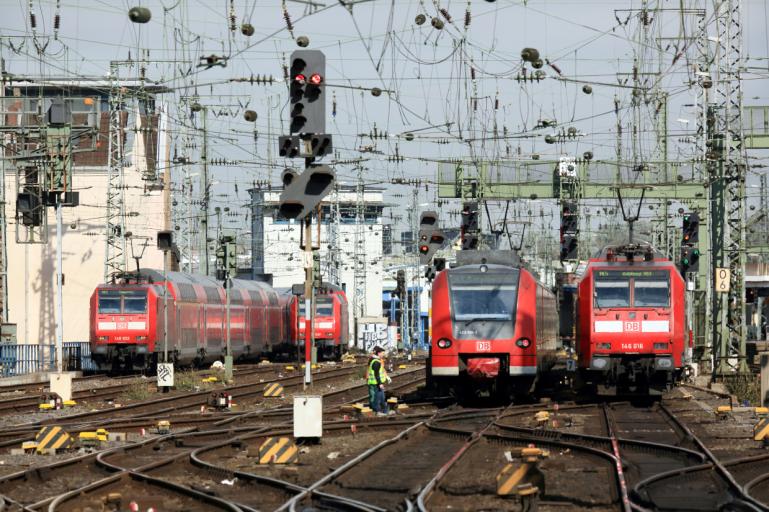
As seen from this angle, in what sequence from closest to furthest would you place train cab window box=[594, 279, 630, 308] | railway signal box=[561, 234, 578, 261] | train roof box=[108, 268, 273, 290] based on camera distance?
train cab window box=[594, 279, 630, 308] < railway signal box=[561, 234, 578, 261] < train roof box=[108, 268, 273, 290]

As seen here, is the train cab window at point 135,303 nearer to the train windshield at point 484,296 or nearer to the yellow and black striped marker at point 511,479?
the train windshield at point 484,296

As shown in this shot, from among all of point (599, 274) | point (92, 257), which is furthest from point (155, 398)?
point (92, 257)

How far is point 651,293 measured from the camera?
26.5 metres

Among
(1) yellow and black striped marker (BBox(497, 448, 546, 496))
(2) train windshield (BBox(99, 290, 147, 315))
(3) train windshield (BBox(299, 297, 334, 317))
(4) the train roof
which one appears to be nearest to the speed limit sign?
(2) train windshield (BBox(99, 290, 147, 315))

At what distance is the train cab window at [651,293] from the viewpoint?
86.6 ft

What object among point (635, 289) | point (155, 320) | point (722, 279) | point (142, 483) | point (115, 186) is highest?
point (115, 186)

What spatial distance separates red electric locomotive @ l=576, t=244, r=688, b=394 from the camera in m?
26.3

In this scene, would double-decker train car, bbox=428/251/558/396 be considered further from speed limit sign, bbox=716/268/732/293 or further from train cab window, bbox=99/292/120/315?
train cab window, bbox=99/292/120/315

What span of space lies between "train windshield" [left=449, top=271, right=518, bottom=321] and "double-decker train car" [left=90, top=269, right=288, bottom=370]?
18259 millimetres

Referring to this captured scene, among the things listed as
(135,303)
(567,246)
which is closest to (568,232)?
(567,246)

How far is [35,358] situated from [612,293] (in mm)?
25017

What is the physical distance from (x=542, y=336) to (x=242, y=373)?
19.4 metres

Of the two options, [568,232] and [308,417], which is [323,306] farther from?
[308,417]

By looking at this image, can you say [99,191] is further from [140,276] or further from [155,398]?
[155,398]
